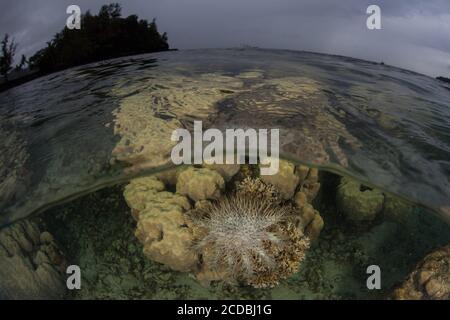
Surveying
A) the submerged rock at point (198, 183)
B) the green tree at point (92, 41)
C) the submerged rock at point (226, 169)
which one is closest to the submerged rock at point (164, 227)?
the submerged rock at point (198, 183)

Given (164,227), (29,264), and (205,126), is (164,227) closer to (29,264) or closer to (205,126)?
(205,126)

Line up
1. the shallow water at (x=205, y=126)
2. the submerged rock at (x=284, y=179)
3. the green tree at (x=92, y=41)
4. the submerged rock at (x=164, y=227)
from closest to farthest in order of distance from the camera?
the submerged rock at (x=164, y=227), the shallow water at (x=205, y=126), the submerged rock at (x=284, y=179), the green tree at (x=92, y=41)

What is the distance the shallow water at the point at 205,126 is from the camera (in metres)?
6.89

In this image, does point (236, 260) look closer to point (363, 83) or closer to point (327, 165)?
point (327, 165)

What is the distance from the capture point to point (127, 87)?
8547 millimetres

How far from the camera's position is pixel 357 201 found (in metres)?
8.10

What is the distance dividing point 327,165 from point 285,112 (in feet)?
4.37

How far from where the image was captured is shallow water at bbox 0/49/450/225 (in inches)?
271

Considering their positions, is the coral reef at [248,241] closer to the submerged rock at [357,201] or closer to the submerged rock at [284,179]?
the submerged rock at [284,179]

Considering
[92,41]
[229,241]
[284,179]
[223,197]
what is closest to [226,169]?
[223,197]

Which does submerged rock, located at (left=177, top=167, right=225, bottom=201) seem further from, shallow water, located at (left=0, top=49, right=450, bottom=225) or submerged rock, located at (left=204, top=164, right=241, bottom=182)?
shallow water, located at (left=0, top=49, right=450, bottom=225)

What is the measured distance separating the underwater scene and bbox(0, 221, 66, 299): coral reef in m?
0.02

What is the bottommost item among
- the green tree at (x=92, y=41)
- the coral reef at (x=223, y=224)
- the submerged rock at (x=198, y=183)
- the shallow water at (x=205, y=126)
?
the coral reef at (x=223, y=224)

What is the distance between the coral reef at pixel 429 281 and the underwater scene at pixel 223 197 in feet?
0.06
